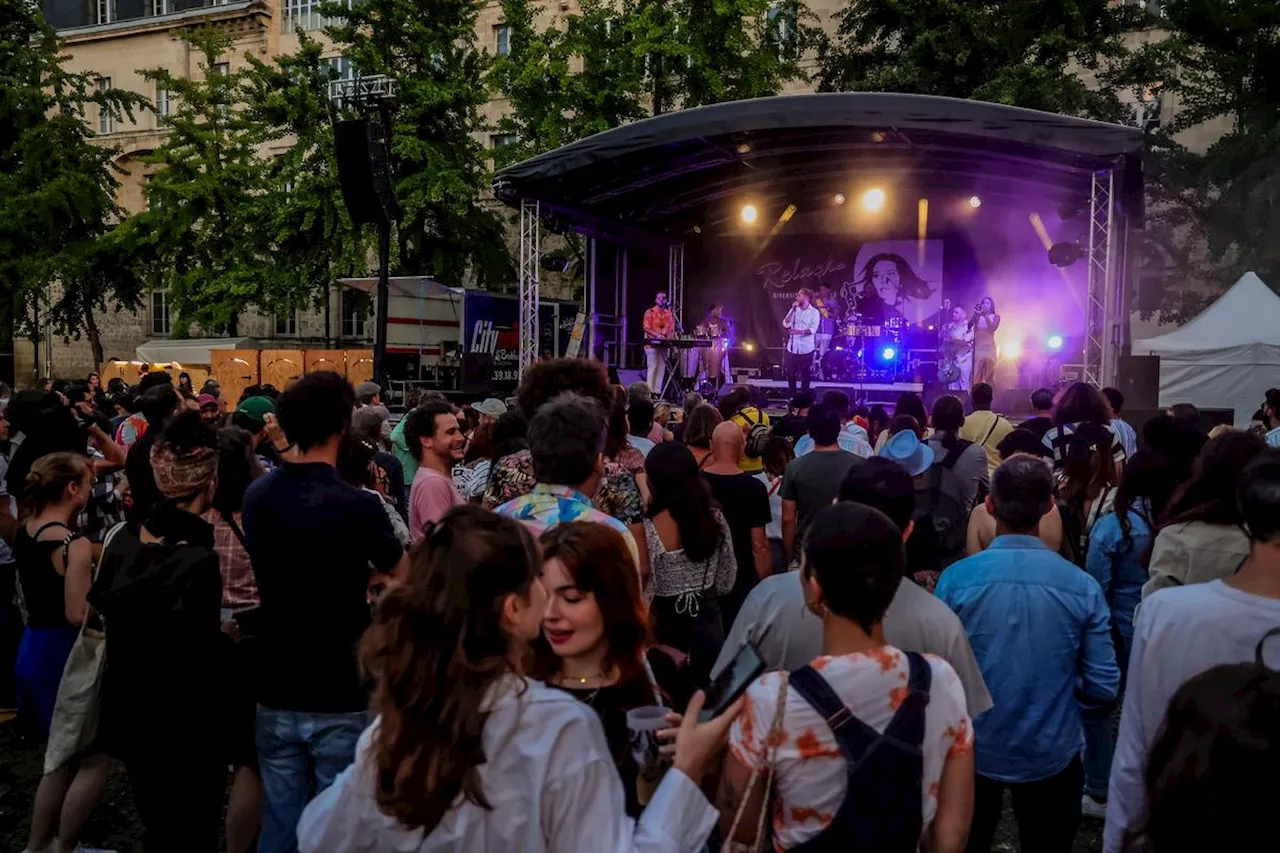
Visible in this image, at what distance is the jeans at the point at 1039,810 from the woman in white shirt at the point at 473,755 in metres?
1.72

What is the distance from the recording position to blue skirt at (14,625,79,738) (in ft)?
12.8

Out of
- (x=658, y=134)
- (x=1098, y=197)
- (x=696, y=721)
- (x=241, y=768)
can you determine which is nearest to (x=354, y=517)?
(x=241, y=768)

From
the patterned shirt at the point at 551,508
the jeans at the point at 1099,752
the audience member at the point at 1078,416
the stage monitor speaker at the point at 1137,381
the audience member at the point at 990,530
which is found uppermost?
the stage monitor speaker at the point at 1137,381

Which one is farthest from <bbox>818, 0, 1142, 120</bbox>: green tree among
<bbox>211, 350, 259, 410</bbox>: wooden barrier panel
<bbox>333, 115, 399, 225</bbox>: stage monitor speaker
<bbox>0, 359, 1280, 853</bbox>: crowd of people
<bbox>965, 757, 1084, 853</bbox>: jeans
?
<bbox>965, 757, 1084, 853</bbox>: jeans

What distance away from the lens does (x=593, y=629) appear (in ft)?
7.57

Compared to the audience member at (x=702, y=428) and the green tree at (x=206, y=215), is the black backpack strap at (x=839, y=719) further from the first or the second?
the green tree at (x=206, y=215)

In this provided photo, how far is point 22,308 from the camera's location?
26547 millimetres

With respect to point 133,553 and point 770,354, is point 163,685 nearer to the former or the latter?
point 133,553

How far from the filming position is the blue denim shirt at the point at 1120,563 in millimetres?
3979

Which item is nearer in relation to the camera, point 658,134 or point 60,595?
point 60,595

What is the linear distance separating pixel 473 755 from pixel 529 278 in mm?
14120

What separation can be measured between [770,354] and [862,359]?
9.08 ft

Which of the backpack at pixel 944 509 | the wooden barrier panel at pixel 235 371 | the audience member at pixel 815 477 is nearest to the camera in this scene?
the audience member at pixel 815 477

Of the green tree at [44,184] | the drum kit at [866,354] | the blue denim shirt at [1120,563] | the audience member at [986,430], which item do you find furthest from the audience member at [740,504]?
the green tree at [44,184]
